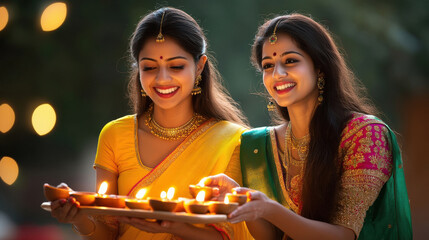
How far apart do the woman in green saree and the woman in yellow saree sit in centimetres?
30

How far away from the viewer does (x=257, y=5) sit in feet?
25.1

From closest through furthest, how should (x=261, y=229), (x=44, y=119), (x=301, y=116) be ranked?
(x=261, y=229)
(x=301, y=116)
(x=44, y=119)

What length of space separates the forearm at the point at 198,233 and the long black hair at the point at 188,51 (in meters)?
0.82

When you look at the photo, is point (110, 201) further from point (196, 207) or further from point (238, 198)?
point (238, 198)

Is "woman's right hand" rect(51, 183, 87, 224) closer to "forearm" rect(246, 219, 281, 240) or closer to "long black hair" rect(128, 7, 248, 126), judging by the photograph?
"forearm" rect(246, 219, 281, 240)

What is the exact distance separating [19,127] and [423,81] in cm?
522

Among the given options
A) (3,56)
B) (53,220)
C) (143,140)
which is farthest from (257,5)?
(143,140)

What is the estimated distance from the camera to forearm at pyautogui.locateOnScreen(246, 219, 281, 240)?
3127 mm

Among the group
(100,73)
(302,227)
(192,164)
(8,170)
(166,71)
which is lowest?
(8,170)

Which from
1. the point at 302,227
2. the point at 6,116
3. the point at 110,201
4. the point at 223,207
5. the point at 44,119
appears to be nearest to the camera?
the point at 223,207

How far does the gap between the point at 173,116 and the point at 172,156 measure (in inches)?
10.5

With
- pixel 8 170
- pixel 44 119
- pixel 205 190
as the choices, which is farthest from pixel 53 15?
pixel 205 190

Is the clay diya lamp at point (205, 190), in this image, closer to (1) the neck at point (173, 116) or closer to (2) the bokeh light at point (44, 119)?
(1) the neck at point (173, 116)

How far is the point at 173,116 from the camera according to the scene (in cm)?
360
